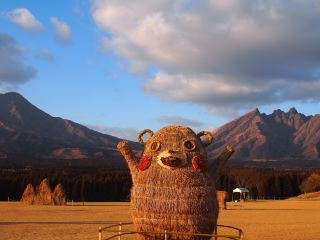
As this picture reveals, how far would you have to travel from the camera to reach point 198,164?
13680mm

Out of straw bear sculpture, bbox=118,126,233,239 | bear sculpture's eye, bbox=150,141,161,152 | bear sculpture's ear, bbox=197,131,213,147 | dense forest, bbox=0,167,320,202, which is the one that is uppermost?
dense forest, bbox=0,167,320,202

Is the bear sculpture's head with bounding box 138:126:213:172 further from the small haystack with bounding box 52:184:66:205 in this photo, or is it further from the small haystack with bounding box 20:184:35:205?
the small haystack with bounding box 20:184:35:205

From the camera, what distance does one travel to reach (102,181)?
7362cm

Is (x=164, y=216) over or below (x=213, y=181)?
below

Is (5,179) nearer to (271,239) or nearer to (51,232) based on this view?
(51,232)

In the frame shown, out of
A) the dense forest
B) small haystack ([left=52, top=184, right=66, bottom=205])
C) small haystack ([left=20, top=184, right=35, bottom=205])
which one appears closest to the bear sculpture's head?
small haystack ([left=52, top=184, right=66, bottom=205])

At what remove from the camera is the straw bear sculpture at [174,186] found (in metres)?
13.1

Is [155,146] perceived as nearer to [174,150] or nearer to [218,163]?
[174,150]

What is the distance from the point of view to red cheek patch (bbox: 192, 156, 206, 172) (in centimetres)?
1362

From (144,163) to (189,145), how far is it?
1.22 meters

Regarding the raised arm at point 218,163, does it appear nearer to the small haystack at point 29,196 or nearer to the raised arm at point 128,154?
the raised arm at point 128,154

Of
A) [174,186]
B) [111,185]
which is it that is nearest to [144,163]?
[174,186]

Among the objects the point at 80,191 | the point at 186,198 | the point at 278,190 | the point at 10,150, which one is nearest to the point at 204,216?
the point at 186,198

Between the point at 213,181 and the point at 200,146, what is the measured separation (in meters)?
0.95
